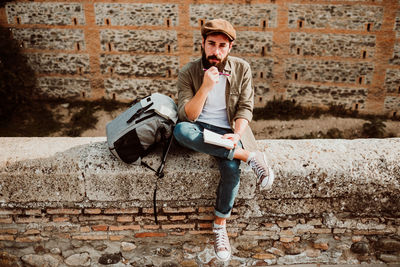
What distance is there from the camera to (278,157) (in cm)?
247

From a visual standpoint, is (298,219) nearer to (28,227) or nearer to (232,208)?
(232,208)

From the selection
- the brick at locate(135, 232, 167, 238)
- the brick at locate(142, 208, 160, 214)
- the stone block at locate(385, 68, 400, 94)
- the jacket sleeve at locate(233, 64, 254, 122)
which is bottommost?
the stone block at locate(385, 68, 400, 94)

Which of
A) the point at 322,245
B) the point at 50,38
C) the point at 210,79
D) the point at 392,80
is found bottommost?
the point at 392,80

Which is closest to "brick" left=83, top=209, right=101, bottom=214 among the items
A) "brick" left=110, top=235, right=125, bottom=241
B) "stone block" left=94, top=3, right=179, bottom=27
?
"brick" left=110, top=235, right=125, bottom=241

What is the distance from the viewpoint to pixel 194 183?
2354 mm

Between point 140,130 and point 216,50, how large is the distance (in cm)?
87

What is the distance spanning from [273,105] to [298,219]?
33.4ft

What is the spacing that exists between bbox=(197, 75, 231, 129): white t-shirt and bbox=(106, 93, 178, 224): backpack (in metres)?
0.34

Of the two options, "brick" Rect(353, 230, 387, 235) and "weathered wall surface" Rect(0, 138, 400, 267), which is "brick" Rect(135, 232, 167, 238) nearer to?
"weathered wall surface" Rect(0, 138, 400, 267)

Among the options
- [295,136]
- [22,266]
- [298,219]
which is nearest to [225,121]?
[298,219]

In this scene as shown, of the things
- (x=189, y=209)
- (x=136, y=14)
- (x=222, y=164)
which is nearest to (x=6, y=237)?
(x=189, y=209)

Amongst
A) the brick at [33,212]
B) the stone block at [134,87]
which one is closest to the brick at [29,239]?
the brick at [33,212]

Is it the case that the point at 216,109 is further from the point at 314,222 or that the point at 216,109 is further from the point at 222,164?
the point at 314,222

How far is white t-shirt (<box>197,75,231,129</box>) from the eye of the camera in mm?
2617
